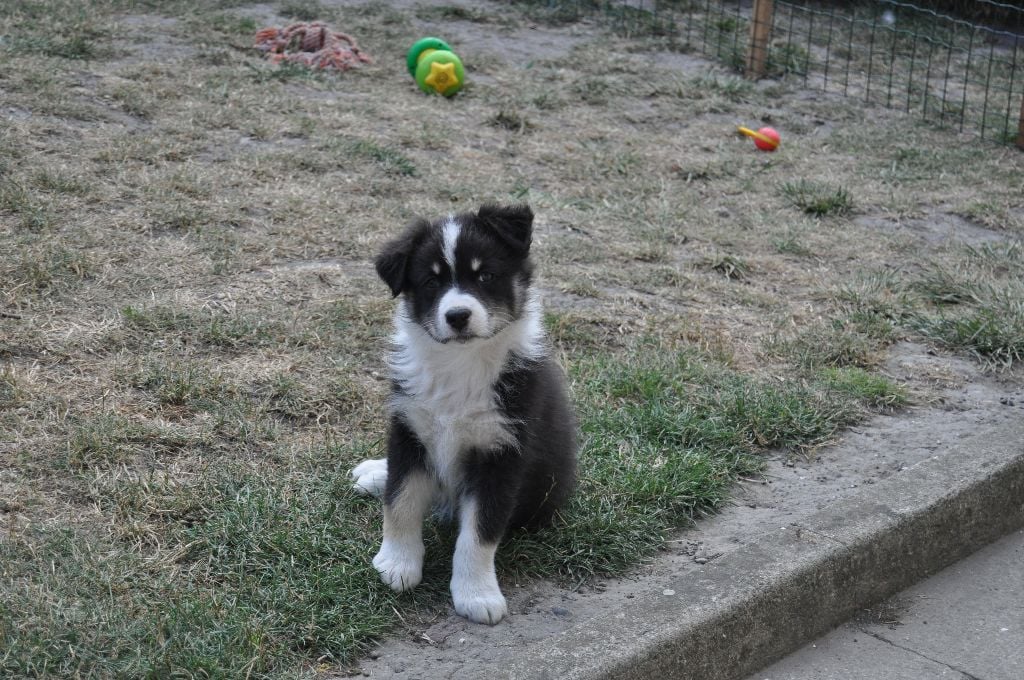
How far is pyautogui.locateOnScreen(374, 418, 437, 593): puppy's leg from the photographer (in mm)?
3412

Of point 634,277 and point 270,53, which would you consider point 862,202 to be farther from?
point 270,53

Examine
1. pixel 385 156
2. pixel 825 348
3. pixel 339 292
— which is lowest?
pixel 825 348

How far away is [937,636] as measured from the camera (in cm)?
364

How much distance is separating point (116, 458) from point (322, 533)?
82 cm

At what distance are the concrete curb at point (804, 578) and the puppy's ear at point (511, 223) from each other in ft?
3.54

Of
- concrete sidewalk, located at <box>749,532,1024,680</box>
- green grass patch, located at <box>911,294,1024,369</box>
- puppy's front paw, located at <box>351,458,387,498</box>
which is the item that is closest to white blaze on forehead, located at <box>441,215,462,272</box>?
puppy's front paw, located at <box>351,458,387,498</box>

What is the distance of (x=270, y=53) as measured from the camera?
9.13m

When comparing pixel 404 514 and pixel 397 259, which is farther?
pixel 397 259

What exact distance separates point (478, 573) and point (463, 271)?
2.78 ft

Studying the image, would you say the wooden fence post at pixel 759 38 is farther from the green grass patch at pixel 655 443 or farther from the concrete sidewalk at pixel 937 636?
the concrete sidewalk at pixel 937 636

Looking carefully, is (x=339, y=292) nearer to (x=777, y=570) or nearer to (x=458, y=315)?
(x=458, y=315)

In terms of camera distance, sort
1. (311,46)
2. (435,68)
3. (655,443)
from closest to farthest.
Result: (655,443) → (435,68) → (311,46)

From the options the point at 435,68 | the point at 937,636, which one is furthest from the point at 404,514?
the point at 435,68

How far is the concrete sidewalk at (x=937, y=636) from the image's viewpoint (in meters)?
3.46
